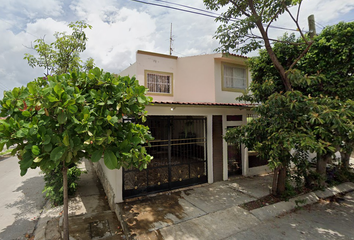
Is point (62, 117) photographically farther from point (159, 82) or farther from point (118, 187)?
point (159, 82)

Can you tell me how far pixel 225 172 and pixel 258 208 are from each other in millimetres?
2424

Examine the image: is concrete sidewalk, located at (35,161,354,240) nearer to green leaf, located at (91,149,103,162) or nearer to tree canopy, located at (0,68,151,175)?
tree canopy, located at (0,68,151,175)

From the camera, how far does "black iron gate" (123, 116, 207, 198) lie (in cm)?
620

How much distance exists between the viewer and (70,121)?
2.94 m

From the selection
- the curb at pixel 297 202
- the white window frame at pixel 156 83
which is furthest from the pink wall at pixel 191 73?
the curb at pixel 297 202

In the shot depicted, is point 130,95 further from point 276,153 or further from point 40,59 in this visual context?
point 40,59

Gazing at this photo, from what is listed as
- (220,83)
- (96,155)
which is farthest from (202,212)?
(220,83)

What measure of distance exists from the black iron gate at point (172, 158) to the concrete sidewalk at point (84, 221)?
1027 mm

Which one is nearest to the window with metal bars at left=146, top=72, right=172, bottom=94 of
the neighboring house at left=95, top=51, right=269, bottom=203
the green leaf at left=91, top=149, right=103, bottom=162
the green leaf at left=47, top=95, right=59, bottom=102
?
the neighboring house at left=95, top=51, right=269, bottom=203

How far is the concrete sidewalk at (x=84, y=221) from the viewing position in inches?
165

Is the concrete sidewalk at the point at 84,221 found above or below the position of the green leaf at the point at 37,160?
below

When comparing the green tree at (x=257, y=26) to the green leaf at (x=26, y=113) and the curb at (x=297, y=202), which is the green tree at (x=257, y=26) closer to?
the curb at (x=297, y=202)

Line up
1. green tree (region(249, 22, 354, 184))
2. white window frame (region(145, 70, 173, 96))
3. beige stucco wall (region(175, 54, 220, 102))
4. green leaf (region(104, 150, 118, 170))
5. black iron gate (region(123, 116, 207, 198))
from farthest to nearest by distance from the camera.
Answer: white window frame (region(145, 70, 173, 96)) < beige stucco wall (region(175, 54, 220, 102)) < black iron gate (region(123, 116, 207, 198)) < green tree (region(249, 22, 354, 184)) < green leaf (region(104, 150, 118, 170))

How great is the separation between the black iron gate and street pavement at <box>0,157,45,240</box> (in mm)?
2764
